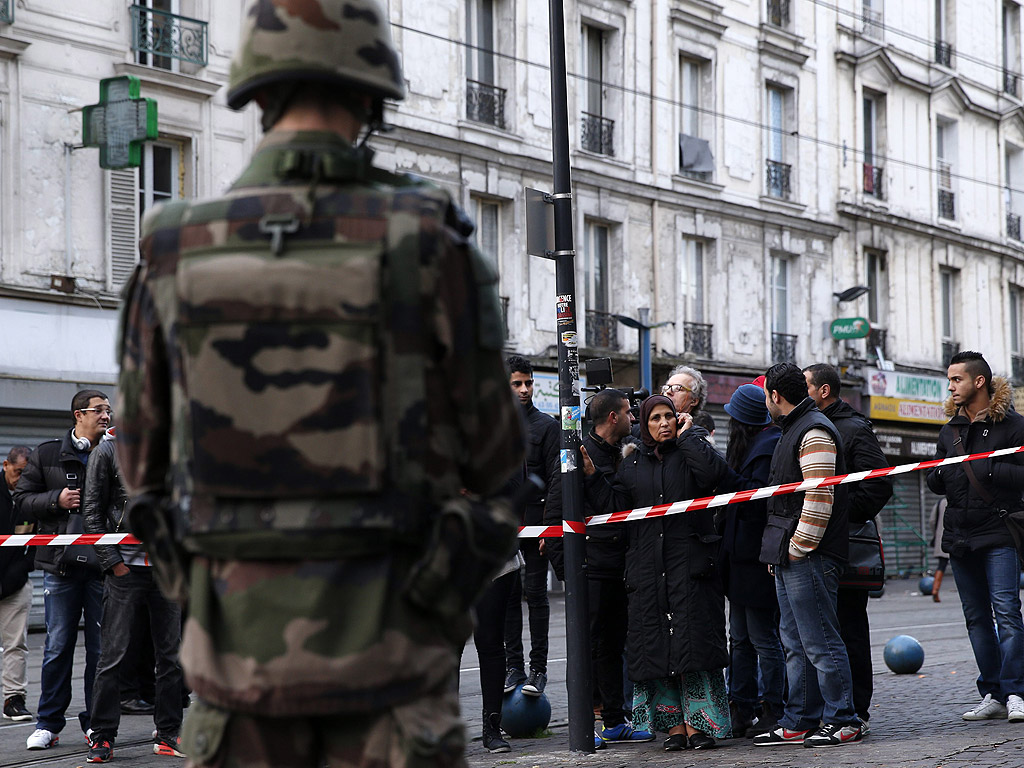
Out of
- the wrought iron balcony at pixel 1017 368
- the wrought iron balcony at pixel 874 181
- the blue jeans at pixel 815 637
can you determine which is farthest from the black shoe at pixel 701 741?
the wrought iron balcony at pixel 1017 368

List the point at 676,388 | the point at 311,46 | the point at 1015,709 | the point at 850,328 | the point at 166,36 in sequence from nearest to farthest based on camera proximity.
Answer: the point at 311,46 < the point at 1015,709 < the point at 676,388 < the point at 166,36 < the point at 850,328

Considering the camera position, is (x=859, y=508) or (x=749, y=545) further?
(x=749, y=545)

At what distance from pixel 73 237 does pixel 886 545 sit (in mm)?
18747

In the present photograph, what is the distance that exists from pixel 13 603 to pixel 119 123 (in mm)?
9434

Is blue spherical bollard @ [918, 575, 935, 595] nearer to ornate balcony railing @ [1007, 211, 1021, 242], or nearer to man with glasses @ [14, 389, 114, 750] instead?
ornate balcony railing @ [1007, 211, 1021, 242]

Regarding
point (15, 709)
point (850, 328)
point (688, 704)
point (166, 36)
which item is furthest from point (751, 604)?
point (850, 328)

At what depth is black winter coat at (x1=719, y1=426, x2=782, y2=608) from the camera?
7.96 metres

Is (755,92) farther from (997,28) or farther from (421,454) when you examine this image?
(421,454)

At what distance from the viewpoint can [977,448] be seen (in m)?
8.20

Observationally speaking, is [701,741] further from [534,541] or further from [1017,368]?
[1017,368]

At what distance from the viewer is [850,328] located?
28828 millimetres

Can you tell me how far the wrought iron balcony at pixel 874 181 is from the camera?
102 feet

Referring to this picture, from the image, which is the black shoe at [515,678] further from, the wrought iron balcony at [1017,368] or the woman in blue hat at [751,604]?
the wrought iron balcony at [1017,368]

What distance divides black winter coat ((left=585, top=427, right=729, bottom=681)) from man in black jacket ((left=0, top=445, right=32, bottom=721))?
417 cm
